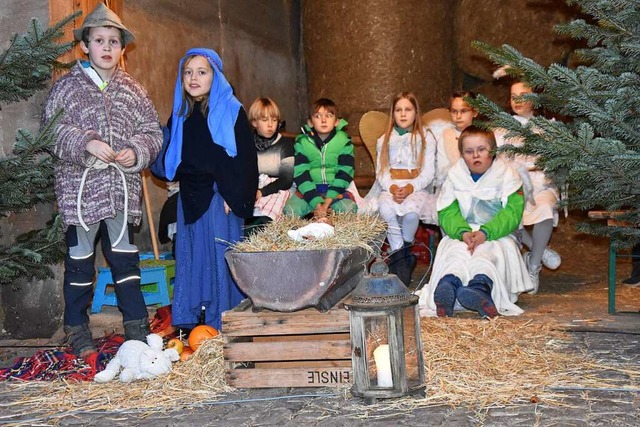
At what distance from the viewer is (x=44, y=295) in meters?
5.79

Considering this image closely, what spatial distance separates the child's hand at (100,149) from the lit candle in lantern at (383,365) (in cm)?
191

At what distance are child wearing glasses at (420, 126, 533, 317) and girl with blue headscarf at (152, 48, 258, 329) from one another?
143 centimetres

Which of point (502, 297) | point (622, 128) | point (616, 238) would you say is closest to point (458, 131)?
point (502, 297)

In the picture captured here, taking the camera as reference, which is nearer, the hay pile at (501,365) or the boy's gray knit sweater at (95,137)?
the hay pile at (501,365)

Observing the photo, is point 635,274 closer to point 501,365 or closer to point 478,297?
point 478,297

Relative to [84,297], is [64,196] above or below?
above

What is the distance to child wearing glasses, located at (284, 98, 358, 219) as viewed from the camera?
6734mm

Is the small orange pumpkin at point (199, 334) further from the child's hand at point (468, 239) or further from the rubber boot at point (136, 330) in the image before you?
the child's hand at point (468, 239)

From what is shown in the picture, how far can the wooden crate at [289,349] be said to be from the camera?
4105mm

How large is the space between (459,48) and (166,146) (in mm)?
5253

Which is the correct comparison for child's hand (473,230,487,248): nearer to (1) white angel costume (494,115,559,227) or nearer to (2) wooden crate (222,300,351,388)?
(1) white angel costume (494,115,559,227)

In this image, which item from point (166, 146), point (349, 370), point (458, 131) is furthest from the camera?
point (458, 131)

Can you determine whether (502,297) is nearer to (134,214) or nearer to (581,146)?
(581,146)

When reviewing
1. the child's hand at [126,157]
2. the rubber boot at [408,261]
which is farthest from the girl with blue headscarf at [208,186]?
the rubber boot at [408,261]
